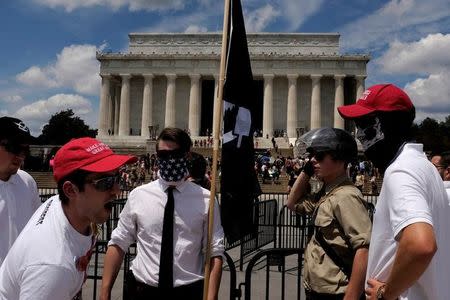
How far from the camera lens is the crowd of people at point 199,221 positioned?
7.46 ft

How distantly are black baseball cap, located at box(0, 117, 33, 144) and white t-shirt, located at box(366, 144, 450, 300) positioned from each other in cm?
291

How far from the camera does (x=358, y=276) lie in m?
3.23

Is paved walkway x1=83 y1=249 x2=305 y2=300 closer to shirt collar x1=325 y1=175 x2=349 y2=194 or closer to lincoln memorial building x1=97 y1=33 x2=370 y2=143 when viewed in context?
shirt collar x1=325 y1=175 x2=349 y2=194

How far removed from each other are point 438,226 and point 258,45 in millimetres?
67244

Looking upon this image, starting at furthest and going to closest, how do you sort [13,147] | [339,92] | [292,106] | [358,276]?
[292,106]
[339,92]
[13,147]
[358,276]

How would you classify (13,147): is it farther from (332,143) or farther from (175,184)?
(332,143)

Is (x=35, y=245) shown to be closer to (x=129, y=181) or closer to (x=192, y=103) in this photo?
(x=129, y=181)

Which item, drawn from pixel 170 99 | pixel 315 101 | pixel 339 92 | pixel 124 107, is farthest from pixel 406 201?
pixel 124 107

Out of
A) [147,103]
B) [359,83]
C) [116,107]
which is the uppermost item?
[359,83]

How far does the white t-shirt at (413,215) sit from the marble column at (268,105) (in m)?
62.7

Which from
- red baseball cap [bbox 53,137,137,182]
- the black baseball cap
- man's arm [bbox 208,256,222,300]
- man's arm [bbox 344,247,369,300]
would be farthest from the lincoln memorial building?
red baseball cap [bbox 53,137,137,182]

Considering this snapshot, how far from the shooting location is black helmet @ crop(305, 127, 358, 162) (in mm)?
3852

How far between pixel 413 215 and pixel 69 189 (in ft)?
5.78

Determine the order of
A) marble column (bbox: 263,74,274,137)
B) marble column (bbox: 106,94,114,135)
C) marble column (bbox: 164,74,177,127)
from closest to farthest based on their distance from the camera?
marble column (bbox: 263,74,274,137), marble column (bbox: 164,74,177,127), marble column (bbox: 106,94,114,135)
